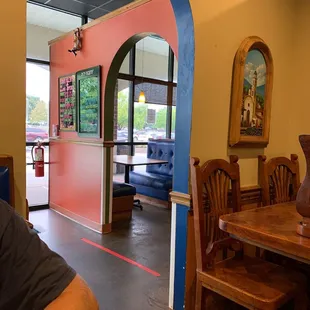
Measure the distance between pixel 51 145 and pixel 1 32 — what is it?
3.83 meters

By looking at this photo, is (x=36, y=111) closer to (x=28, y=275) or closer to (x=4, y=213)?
(x=4, y=213)

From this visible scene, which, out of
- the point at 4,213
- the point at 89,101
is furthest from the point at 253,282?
the point at 89,101

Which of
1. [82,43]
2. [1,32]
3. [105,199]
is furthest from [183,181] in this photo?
[82,43]

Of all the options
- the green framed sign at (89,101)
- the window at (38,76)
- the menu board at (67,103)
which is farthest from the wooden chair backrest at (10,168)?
the window at (38,76)

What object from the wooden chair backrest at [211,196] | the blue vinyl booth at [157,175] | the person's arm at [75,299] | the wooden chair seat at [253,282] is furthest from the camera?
the blue vinyl booth at [157,175]

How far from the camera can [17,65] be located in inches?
57.4

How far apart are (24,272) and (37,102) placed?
4.51 m

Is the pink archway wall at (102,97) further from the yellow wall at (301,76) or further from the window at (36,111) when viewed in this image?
the yellow wall at (301,76)

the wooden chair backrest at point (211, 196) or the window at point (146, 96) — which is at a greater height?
the window at point (146, 96)

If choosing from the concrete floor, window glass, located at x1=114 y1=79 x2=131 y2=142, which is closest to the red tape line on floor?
the concrete floor

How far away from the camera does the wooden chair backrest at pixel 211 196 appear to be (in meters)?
1.85

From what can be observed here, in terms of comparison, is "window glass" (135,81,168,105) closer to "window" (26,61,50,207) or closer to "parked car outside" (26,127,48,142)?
"window" (26,61,50,207)

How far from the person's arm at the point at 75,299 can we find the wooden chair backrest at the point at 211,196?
899 millimetres

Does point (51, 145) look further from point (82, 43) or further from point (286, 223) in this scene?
point (286, 223)
